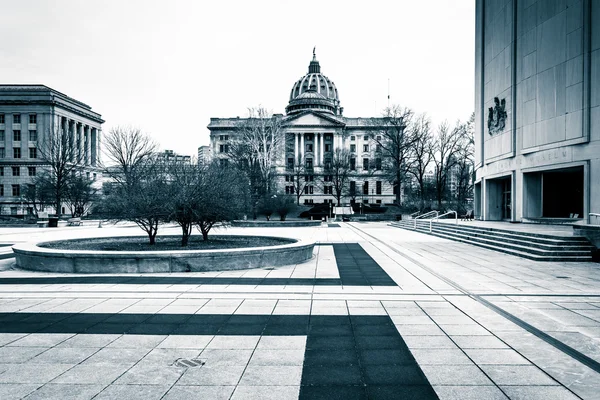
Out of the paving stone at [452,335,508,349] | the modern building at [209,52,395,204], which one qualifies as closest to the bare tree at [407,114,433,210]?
the modern building at [209,52,395,204]

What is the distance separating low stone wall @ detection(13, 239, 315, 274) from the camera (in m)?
11.9

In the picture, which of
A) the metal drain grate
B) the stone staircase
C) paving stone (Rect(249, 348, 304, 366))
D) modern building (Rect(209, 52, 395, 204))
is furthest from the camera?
modern building (Rect(209, 52, 395, 204))

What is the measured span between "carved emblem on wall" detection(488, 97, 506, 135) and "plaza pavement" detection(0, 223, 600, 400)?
23831 mm

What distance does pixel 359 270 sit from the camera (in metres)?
Answer: 12.6

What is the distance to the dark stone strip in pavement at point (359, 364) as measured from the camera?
14.4ft

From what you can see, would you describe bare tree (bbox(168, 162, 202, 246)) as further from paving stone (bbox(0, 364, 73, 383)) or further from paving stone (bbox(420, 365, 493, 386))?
paving stone (bbox(420, 365, 493, 386))

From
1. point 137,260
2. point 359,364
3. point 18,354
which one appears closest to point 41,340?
point 18,354

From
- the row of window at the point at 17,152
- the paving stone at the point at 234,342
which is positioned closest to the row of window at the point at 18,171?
the row of window at the point at 17,152

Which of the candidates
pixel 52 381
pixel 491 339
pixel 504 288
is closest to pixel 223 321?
pixel 52 381

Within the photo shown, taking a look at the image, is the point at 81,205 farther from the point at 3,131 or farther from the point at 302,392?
the point at 302,392

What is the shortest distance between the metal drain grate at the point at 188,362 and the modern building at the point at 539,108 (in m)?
24.1

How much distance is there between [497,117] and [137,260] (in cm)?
3038

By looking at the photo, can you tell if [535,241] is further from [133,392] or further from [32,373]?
[32,373]

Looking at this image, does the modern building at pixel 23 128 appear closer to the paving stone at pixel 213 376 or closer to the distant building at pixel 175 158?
the distant building at pixel 175 158
